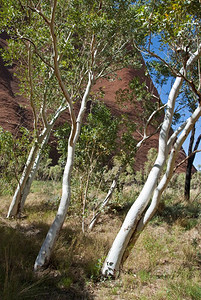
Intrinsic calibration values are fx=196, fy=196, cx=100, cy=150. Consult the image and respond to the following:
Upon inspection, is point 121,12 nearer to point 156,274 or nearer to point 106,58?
point 106,58

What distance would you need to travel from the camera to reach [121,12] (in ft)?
22.8

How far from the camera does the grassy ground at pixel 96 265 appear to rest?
9.73 feet

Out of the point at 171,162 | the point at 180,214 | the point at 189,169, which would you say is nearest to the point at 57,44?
the point at 171,162

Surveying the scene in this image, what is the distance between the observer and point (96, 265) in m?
3.45

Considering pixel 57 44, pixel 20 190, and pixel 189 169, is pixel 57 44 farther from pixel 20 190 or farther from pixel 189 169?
pixel 189 169

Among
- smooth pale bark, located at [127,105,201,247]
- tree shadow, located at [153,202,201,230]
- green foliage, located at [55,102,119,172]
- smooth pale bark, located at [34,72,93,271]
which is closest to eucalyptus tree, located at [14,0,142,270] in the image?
smooth pale bark, located at [34,72,93,271]

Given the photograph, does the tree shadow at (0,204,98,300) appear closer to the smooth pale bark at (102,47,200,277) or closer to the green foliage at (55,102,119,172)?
the smooth pale bark at (102,47,200,277)

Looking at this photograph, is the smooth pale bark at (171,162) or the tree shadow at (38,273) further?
the smooth pale bark at (171,162)

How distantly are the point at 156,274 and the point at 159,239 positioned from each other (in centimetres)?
160

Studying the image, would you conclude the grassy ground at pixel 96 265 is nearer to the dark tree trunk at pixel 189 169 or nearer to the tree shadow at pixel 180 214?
the tree shadow at pixel 180 214

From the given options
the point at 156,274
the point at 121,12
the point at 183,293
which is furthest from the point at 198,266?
the point at 121,12

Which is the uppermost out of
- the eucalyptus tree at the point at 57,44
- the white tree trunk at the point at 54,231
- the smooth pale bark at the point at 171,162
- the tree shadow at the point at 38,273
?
the eucalyptus tree at the point at 57,44

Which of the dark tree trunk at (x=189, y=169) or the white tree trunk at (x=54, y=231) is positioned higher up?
the dark tree trunk at (x=189, y=169)

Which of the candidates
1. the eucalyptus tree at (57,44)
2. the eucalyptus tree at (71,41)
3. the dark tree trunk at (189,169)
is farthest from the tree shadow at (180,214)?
the eucalyptus tree at (57,44)
